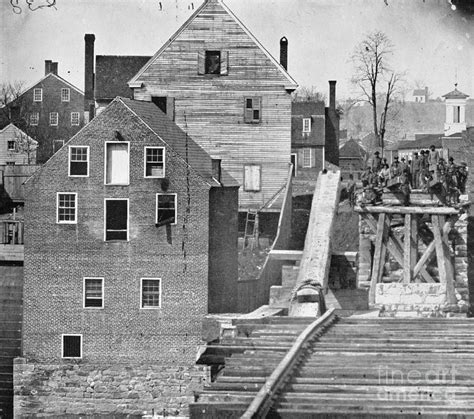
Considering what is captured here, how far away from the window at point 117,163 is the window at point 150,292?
3.85 metres

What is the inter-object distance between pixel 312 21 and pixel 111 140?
12119mm

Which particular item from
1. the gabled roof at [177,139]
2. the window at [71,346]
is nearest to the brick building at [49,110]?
the gabled roof at [177,139]

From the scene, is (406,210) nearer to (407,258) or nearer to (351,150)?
(407,258)

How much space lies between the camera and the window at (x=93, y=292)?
1812 inches

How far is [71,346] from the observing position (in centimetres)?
4622

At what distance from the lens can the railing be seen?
51.0 metres

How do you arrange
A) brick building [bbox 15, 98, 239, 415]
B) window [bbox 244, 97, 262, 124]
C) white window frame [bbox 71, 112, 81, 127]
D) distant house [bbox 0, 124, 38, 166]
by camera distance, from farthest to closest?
white window frame [bbox 71, 112, 81, 127]
distant house [bbox 0, 124, 38, 166]
window [bbox 244, 97, 262, 124]
brick building [bbox 15, 98, 239, 415]

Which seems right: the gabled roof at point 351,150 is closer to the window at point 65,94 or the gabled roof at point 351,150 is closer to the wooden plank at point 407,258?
the window at point 65,94

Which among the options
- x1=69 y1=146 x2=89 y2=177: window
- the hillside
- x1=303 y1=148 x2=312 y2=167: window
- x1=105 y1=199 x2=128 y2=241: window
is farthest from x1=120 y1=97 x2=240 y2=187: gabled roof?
the hillside

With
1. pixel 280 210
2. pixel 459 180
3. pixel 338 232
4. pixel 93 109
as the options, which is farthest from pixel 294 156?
pixel 459 180

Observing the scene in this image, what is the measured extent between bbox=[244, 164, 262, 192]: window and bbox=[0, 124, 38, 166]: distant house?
73.1ft

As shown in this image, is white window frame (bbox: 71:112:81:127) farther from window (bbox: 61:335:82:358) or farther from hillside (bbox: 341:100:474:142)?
hillside (bbox: 341:100:474:142)

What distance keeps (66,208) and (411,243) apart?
19005 mm

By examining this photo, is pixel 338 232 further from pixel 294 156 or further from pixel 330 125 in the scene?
pixel 330 125
